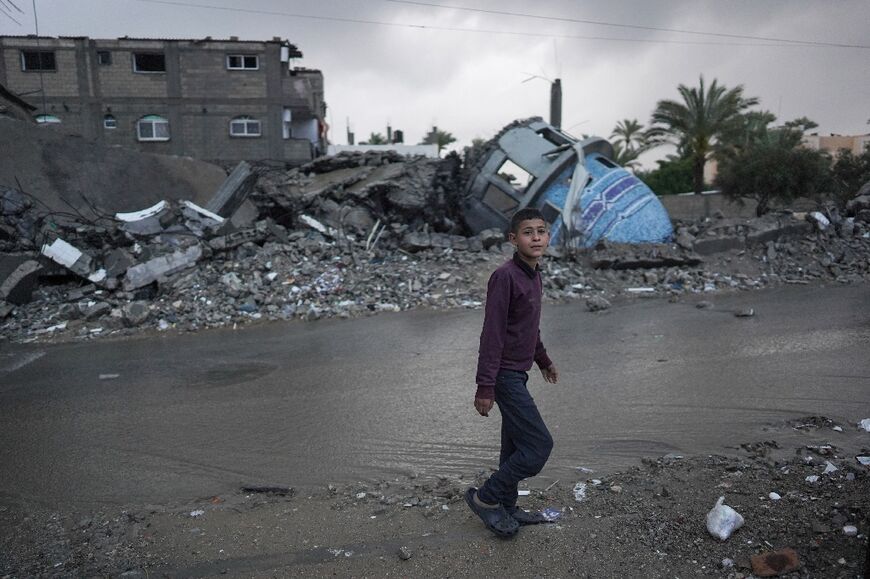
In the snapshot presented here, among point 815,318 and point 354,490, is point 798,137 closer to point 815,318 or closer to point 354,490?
point 815,318

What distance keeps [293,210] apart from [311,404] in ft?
33.3

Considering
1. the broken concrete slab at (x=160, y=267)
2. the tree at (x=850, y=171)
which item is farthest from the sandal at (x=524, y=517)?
the tree at (x=850, y=171)

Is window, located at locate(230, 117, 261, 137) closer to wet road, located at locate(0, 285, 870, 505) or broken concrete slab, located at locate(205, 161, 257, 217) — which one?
broken concrete slab, located at locate(205, 161, 257, 217)

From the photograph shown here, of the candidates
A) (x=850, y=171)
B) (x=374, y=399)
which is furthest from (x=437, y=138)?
(x=374, y=399)

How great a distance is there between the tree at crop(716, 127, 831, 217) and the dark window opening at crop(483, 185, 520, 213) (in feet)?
32.2

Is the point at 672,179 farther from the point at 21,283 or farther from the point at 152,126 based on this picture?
the point at 21,283

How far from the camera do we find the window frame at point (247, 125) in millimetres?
29203

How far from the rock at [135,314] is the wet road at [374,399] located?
2.54 ft

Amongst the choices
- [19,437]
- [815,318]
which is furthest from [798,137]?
[19,437]

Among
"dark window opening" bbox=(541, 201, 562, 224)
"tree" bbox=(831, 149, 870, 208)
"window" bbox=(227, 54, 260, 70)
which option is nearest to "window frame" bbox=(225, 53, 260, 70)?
"window" bbox=(227, 54, 260, 70)

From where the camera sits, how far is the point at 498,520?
114 inches

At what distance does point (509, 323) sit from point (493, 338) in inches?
6.2

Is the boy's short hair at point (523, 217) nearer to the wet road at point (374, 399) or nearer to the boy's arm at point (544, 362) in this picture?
the boy's arm at point (544, 362)

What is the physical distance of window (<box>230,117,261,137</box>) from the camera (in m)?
29.2
